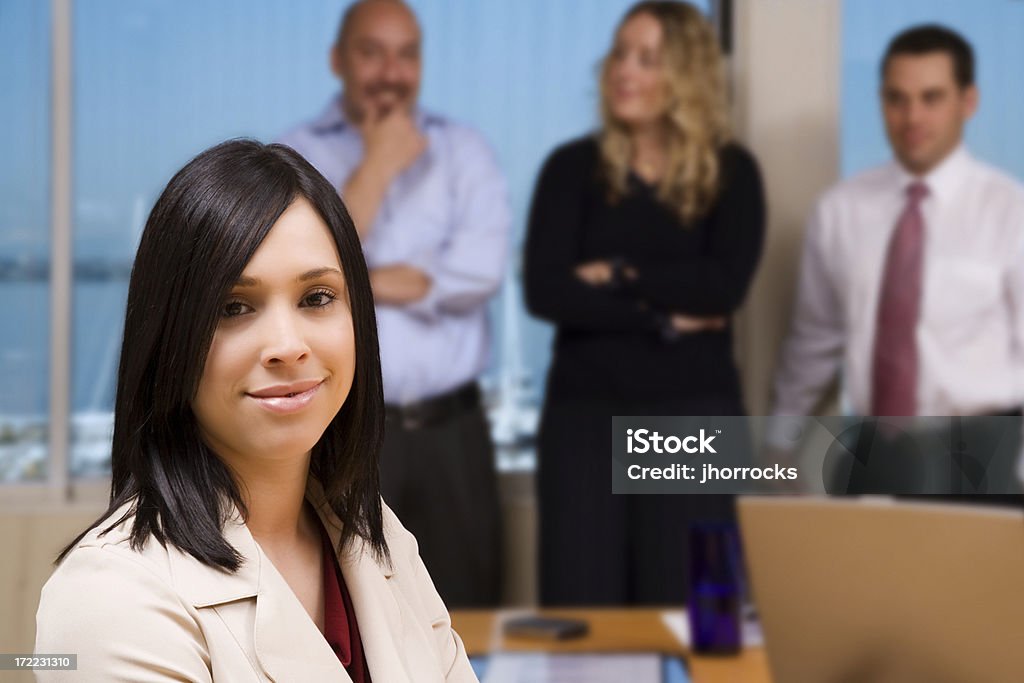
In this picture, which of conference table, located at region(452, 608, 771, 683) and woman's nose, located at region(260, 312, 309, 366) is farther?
conference table, located at region(452, 608, 771, 683)

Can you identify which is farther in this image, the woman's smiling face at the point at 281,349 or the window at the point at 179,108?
the window at the point at 179,108

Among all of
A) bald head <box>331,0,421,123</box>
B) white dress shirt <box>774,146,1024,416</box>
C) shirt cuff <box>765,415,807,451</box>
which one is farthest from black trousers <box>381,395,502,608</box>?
white dress shirt <box>774,146,1024,416</box>

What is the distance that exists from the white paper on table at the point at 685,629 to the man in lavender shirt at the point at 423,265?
1.21m

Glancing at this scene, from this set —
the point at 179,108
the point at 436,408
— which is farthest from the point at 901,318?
the point at 179,108

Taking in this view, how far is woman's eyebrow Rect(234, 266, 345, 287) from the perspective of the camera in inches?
40.7

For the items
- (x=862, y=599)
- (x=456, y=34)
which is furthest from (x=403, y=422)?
(x=862, y=599)

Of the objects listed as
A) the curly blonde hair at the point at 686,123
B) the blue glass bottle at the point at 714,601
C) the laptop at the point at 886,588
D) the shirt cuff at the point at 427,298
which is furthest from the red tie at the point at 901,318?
the laptop at the point at 886,588

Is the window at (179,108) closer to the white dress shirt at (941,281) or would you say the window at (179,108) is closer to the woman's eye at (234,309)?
the white dress shirt at (941,281)

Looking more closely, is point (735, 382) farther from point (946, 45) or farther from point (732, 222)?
point (946, 45)

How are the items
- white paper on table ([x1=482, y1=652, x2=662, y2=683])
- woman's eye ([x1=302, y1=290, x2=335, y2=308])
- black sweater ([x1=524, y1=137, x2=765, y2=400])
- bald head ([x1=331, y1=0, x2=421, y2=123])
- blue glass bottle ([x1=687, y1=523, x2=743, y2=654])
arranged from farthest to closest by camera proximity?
bald head ([x1=331, y1=0, x2=421, y2=123]) < black sweater ([x1=524, y1=137, x2=765, y2=400]) < blue glass bottle ([x1=687, y1=523, x2=743, y2=654]) < white paper on table ([x1=482, y1=652, x2=662, y2=683]) < woman's eye ([x1=302, y1=290, x2=335, y2=308])

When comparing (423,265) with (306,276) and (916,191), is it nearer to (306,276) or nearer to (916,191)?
(916,191)

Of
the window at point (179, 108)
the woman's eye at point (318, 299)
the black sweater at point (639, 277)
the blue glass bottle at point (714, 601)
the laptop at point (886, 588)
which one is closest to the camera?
the woman's eye at point (318, 299)

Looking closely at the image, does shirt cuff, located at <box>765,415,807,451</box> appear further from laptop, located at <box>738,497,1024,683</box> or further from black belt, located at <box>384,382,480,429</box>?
laptop, located at <box>738,497,1024,683</box>

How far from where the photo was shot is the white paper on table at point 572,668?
165 centimetres
